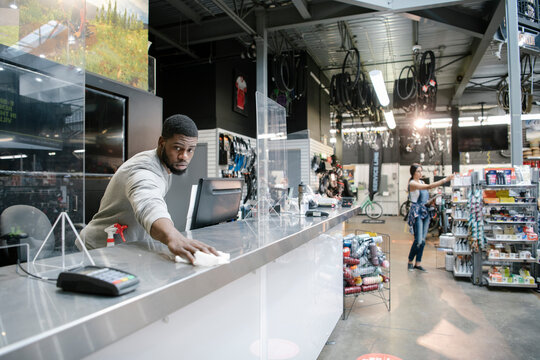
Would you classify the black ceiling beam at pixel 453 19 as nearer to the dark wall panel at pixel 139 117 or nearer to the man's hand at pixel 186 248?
the dark wall panel at pixel 139 117

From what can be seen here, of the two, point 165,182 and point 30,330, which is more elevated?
point 165,182

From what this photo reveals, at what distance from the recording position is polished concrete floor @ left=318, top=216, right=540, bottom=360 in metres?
2.95

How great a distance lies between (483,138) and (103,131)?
10316 mm

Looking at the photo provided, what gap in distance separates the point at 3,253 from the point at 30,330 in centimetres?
88

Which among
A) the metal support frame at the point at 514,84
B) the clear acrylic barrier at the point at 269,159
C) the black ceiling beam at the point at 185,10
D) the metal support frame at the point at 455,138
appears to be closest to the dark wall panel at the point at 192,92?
the black ceiling beam at the point at 185,10

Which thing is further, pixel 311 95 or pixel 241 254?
pixel 311 95

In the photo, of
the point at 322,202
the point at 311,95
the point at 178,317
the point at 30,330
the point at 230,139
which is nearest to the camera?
the point at 30,330

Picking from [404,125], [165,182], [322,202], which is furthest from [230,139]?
[404,125]

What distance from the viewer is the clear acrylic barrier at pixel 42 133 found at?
4.05ft

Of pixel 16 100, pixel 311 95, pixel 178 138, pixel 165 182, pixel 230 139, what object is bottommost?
pixel 165 182

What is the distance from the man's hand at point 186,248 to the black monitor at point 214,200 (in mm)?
683

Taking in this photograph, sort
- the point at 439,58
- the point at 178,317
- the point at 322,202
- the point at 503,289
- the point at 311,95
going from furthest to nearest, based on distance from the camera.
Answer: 1. the point at 311,95
2. the point at 439,58
3. the point at 503,289
4. the point at 322,202
5. the point at 178,317

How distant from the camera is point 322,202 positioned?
12.6ft

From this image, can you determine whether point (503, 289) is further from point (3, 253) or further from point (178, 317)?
point (3, 253)
